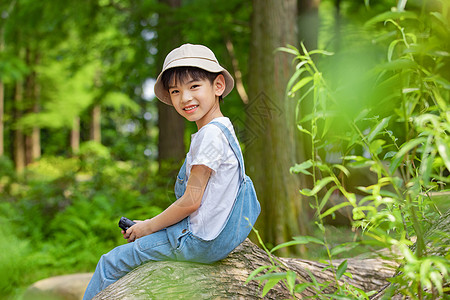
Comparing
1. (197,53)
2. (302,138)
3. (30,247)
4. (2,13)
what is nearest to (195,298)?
(197,53)

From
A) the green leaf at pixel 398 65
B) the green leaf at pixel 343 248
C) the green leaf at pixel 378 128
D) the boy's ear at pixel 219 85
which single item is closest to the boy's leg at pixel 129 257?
the boy's ear at pixel 219 85

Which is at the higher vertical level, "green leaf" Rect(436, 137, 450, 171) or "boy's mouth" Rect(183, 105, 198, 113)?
"boy's mouth" Rect(183, 105, 198, 113)

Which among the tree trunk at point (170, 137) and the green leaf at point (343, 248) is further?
the tree trunk at point (170, 137)

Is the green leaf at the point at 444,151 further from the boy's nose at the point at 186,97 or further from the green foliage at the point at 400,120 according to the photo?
the boy's nose at the point at 186,97

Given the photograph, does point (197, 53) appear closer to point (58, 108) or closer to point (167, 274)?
point (167, 274)

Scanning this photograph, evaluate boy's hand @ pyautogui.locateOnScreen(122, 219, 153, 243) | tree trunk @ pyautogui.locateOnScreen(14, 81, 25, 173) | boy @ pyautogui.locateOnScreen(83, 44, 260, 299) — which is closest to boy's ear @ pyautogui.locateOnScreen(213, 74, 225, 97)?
boy @ pyautogui.locateOnScreen(83, 44, 260, 299)

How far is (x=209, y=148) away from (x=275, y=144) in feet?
9.36

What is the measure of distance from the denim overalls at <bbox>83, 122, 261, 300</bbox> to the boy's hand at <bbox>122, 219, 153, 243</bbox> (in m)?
0.04

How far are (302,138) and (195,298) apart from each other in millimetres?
3486

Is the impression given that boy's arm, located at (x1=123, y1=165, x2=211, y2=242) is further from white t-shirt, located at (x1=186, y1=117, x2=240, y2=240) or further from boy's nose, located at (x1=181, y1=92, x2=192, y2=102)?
boy's nose, located at (x1=181, y1=92, x2=192, y2=102)

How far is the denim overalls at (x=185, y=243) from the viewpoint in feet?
6.24

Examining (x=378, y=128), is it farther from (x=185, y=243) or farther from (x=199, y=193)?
(x=185, y=243)

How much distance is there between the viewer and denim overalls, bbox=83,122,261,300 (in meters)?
1.90

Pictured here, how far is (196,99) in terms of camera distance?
1.94 metres
